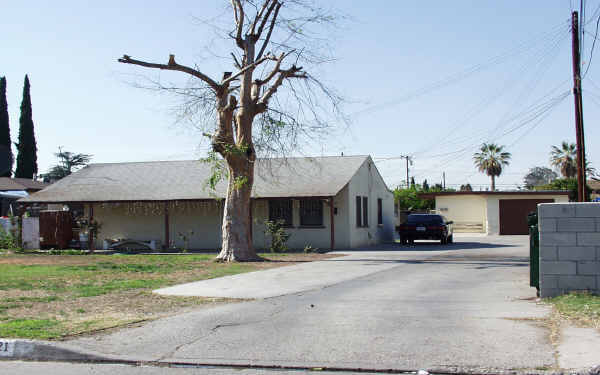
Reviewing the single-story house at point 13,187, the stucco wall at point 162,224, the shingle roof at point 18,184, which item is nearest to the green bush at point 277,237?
the stucco wall at point 162,224

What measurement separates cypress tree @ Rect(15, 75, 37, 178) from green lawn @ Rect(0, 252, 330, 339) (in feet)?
133

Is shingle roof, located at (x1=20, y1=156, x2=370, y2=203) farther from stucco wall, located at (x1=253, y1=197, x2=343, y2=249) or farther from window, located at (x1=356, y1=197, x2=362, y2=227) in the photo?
window, located at (x1=356, y1=197, x2=362, y2=227)

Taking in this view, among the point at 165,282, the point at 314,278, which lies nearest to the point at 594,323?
the point at 314,278

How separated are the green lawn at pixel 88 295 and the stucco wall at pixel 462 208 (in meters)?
27.0

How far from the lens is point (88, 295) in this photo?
39.7ft

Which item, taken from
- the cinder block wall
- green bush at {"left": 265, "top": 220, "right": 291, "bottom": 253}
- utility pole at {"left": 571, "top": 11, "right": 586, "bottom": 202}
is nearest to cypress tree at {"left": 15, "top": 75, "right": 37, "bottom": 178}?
green bush at {"left": 265, "top": 220, "right": 291, "bottom": 253}

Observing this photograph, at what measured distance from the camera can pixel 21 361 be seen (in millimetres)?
7160

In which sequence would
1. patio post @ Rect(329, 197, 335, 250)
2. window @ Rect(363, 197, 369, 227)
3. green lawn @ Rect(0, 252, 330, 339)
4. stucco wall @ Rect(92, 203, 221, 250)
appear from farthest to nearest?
window @ Rect(363, 197, 369, 227), stucco wall @ Rect(92, 203, 221, 250), patio post @ Rect(329, 197, 335, 250), green lawn @ Rect(0, 252, 330, 339)

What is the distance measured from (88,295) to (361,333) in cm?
629

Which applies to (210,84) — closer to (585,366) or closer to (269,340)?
(269,340)

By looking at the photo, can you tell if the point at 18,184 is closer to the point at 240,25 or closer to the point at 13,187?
the point at 13,187

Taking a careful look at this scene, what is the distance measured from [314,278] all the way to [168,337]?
24.5ft

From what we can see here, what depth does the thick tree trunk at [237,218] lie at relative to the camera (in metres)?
20.7

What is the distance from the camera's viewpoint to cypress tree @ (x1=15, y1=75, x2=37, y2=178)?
5681 centimetres
